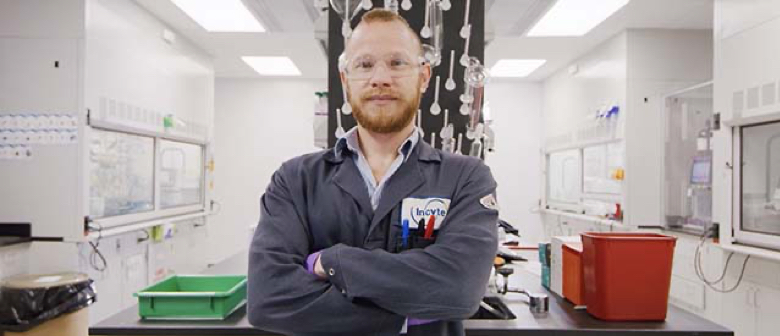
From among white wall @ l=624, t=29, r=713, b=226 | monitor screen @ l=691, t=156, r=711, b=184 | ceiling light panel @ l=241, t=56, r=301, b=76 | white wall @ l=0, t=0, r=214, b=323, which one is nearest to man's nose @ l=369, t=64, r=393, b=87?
white wall @ l=0, t=0, r=214, b=323

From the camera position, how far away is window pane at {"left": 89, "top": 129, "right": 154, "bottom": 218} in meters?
3.43

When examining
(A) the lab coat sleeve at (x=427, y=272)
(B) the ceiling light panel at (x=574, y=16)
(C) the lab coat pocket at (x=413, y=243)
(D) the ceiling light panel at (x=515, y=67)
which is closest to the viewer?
(A) the lab coat sleeve at (x=427, y=272)

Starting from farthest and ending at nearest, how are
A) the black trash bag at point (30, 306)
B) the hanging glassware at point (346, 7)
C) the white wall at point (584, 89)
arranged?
1. the white wall at point (584, 89)
2. the black trash bag at point (30, 306)
3. the hanging glassware at point (346, 7)

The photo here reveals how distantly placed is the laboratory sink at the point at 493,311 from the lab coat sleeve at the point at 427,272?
65 centimetres

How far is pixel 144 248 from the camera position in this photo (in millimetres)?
4094

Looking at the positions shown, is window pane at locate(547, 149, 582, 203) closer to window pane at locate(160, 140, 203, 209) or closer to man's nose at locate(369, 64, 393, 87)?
window pane at locate(160, 140, 203, 209)

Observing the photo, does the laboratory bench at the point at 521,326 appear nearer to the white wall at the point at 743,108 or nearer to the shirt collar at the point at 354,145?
the shirt collar at the point at 354,145

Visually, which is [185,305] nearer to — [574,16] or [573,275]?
[573,275]

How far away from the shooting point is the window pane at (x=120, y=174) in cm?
343

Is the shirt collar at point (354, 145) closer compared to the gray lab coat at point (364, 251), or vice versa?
the gray lab coat at point (364, 251)

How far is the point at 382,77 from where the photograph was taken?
1.13 m

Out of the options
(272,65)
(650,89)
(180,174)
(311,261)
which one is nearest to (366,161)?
(311,261)

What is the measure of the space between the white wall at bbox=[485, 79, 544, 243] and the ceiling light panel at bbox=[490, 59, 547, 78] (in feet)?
1.37

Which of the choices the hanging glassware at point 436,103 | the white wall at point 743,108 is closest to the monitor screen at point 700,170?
the white wall at point 743,108
